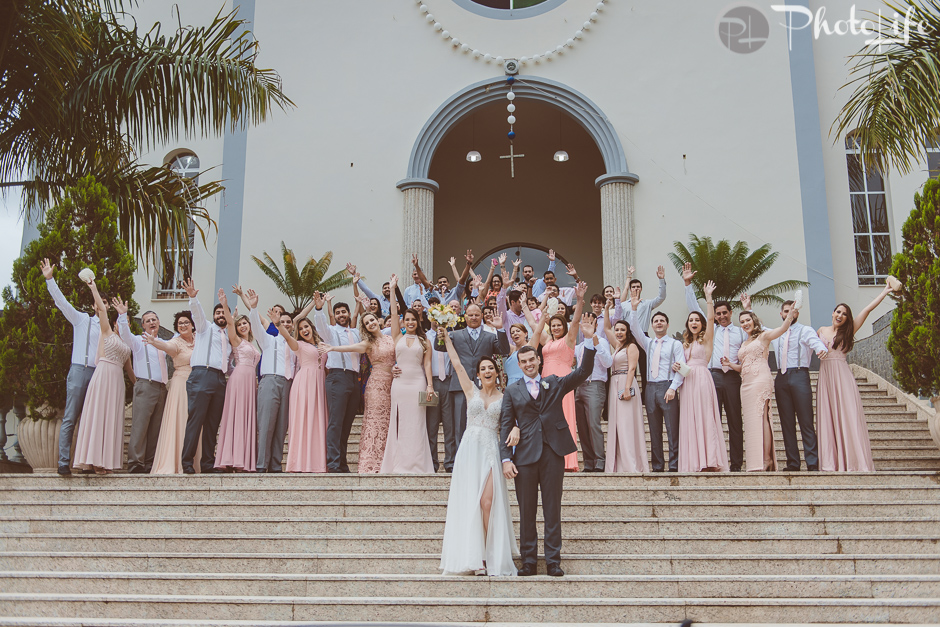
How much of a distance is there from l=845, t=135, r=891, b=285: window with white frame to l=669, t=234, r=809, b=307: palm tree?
201cm

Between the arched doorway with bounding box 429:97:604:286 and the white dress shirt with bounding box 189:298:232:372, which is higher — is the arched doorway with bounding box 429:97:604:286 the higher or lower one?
the higher one

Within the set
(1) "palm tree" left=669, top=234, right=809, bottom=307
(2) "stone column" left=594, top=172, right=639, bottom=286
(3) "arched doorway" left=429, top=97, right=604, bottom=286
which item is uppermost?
(3) "arched doorway" left=429, top=97, right=604, bottom=286

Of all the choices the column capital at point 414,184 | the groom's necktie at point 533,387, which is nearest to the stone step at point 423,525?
the groom's necktie at point 533,387

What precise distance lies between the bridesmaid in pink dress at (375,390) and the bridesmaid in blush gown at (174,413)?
168 centimetres

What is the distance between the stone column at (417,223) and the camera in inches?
666

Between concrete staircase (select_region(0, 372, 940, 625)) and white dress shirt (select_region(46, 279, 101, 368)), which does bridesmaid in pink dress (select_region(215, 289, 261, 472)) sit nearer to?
concrete staircase (select_region(0, 372, 940, 625))

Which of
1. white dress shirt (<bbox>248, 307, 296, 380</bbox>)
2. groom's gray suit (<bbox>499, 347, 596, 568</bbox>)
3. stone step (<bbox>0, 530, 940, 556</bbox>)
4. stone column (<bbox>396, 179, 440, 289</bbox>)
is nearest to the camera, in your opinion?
groom's gray suit (<bbox>499, 347, 596, 568</bbox>)

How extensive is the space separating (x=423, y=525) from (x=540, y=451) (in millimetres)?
1470

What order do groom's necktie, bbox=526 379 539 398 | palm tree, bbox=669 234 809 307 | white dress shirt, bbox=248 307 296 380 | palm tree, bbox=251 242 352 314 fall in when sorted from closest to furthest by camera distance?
groom's necktie, bbox=526 379 539 398 < white dress shirt, bbox=248 307 296 380 < palm tree, bbox=669 234 809 307 < palm tree, bbox=251 242 352 314

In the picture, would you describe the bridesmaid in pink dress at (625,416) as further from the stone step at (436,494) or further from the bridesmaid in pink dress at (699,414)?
the stone step at (436,494)

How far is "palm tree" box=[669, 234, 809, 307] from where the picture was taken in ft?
51.2

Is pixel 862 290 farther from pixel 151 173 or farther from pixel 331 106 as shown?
pixel 151 173

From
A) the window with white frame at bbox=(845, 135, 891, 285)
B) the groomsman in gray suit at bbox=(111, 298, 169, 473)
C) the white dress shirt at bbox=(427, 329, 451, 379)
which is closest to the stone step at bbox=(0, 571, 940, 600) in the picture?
the white dress shirt at bbox=(427, 329, 451, 379)

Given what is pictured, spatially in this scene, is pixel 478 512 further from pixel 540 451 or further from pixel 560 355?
pixel 560 355
